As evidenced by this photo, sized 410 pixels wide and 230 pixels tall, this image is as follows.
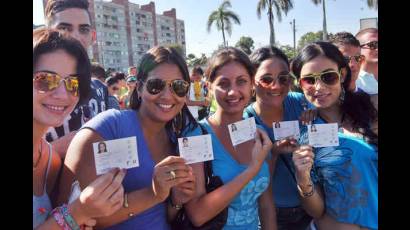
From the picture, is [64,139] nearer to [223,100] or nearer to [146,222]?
[146,222]

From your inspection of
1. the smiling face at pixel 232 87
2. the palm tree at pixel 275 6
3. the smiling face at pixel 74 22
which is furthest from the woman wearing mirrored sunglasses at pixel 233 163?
the palm tree at pixel 275 6

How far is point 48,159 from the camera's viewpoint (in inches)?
71.6

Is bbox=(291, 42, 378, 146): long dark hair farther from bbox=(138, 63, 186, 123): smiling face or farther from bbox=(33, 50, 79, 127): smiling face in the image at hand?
bbox=(33, 50, 79, 127): smiling face

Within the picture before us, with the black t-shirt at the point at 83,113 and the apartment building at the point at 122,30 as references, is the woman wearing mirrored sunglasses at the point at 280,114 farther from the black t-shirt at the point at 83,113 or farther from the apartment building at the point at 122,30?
the apartment building at the point at 122,30

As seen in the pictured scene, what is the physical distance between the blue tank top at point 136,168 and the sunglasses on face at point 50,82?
24 cm

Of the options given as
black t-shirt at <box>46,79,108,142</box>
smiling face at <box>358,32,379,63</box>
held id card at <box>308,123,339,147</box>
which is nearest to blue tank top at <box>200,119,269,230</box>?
held id card at <box>308,123,339,147</box>

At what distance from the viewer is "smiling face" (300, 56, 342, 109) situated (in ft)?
7.82

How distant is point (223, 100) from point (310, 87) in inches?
26.9

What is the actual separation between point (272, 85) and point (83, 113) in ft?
5.92

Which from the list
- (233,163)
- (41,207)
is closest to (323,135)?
(233,163)

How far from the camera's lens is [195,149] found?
1.96 metres

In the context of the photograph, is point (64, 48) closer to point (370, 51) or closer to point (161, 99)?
point (161, 99)

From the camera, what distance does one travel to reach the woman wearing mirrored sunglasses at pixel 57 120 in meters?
1.54
